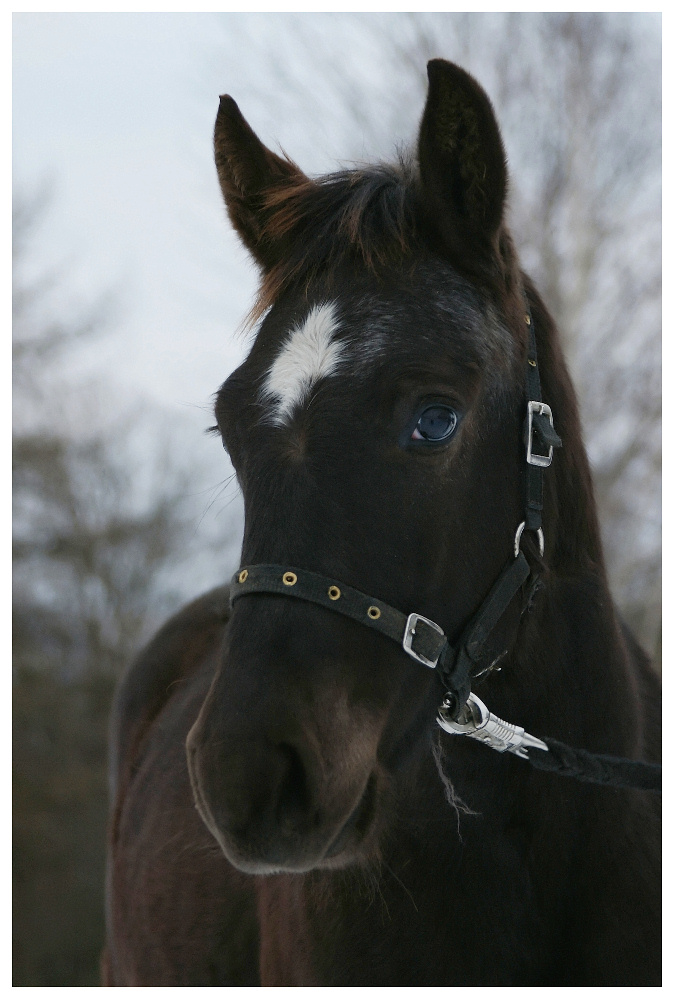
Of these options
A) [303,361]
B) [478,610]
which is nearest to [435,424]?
[303,361]

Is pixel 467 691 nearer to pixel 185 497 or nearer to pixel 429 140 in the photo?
pixel 429 140

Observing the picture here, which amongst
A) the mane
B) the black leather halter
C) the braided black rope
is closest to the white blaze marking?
the mane

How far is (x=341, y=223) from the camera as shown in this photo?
6.72 ft

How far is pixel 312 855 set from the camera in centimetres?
154

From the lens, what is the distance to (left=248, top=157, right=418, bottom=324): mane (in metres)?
1.99

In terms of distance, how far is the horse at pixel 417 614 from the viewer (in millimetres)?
1617

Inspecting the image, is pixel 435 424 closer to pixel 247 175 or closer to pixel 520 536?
pixel 520 536

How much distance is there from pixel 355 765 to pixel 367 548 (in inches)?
17.3

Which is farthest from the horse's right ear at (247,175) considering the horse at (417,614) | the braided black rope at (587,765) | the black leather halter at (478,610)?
the braided black rope at (587,765)

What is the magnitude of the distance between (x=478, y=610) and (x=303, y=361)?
2.33 feet

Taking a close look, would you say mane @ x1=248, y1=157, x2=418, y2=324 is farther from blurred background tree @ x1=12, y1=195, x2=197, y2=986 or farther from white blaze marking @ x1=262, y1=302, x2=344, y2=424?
blurred background tree @ x1=12, y1=195, x2=197, y2=986

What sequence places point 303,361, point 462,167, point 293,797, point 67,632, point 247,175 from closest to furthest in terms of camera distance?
point 293,797
point 303,361
point 462,167
point 247,175
point 67,632

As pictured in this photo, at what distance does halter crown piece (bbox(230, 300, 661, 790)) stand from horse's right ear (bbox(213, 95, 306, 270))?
87cm
